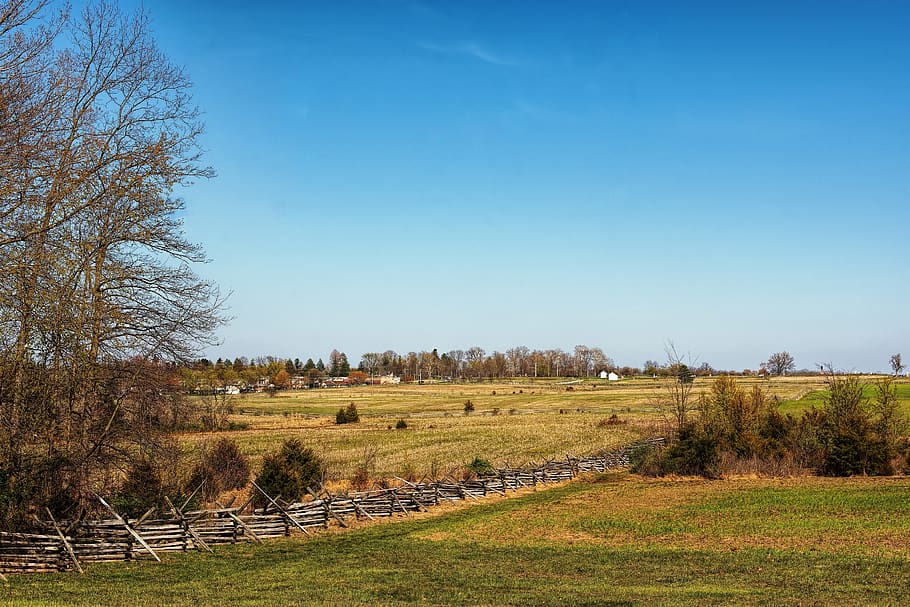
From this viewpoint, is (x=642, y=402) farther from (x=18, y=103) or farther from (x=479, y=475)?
(x=18, y=103)

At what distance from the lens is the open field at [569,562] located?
13703mm

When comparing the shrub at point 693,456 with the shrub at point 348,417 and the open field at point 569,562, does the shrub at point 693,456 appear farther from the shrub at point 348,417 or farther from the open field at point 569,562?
the shrub at point 348,417

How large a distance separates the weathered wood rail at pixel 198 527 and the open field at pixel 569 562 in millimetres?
669

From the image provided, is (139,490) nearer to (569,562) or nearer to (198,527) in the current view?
(198,527)

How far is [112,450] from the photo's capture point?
62.1ft

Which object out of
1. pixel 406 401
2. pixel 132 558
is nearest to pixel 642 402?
pixel 406 401

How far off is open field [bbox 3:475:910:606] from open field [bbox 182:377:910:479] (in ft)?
29.8

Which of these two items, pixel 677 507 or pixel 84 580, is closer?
pixel 84 580

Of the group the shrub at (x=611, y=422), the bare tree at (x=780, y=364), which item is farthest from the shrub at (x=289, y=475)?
the bare tree at (x=780, y=364)

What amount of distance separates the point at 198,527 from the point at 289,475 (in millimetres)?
5966

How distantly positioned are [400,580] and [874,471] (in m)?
29.6

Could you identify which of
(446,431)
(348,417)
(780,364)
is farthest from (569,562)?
(780,364)

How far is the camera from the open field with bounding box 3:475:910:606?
13703 mm

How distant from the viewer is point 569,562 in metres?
17.8
